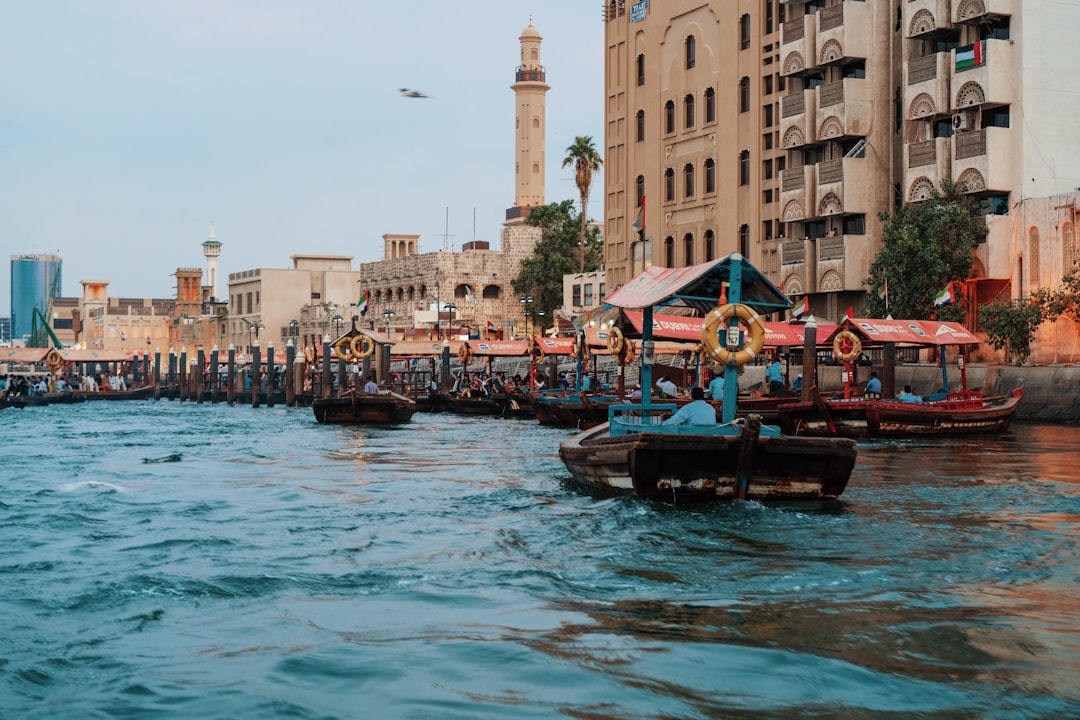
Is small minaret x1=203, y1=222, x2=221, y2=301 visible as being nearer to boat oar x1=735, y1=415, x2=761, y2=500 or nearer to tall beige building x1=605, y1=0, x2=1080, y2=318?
tall beige building x1=605, y1=0, x2=1080, y2=318

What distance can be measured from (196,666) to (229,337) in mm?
113774

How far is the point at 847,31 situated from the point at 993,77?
7.63 metres

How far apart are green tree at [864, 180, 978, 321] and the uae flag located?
3859mm

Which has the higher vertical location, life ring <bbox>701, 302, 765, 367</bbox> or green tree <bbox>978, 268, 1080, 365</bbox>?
green tree <bbox>978, 268, 1080, 365</bbox>

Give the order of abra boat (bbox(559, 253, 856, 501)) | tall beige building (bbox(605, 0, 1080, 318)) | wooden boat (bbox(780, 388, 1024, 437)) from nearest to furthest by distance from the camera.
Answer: abra boat (bbox(559, 253, 856, 501)) < wooden boat (bbox(780, 388, 1024, 437)) < tall beige building (bbox(605, 0, 1080, 318))

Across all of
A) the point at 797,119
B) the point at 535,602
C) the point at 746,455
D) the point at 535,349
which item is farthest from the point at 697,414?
the point at 797,119

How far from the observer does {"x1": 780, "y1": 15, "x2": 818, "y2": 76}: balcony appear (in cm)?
5059

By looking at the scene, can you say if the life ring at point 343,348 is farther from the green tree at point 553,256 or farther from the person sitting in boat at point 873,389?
the green tree at point 553,256

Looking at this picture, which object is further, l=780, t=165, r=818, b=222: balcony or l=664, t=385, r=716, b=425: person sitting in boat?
l=780, t=165, r=818, b=222: balcony

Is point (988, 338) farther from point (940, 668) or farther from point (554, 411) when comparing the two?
point (940, 668)

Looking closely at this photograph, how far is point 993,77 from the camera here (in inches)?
1683

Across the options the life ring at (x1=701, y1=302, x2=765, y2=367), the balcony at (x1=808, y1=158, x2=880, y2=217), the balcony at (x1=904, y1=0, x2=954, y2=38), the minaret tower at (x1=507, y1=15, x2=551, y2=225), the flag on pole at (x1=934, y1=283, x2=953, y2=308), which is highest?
the minaret tower at (x1=507, y1=15, x2=551, y2=225)

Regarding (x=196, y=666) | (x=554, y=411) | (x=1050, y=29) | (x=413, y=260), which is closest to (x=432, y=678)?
(x=196, y=666)

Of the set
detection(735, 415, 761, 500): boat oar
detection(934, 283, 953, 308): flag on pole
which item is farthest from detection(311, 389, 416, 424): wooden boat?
→ detection(735, 415, 761, 500): boat oar
